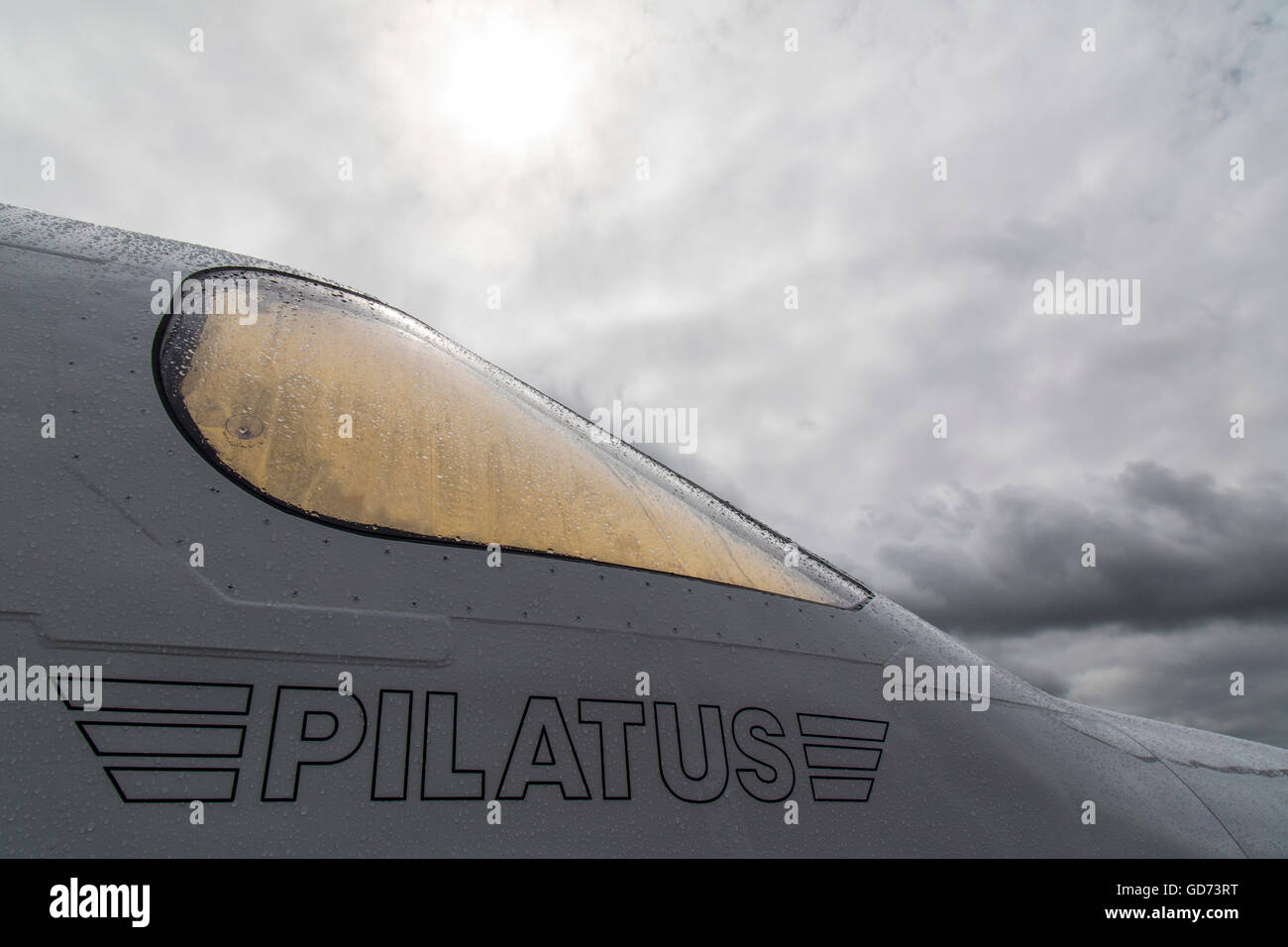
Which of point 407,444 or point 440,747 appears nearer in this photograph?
point 440,747

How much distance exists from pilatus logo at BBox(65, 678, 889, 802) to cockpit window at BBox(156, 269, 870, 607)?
0.69m

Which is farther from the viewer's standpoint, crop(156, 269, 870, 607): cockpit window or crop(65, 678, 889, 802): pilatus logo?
crop(156, 269, 870, 607): cockpit window

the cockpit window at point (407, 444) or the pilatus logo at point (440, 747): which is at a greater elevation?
the cockpit window at point (407, 444)

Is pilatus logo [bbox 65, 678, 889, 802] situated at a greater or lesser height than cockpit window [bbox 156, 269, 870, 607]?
lesser

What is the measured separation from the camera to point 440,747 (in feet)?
8.15

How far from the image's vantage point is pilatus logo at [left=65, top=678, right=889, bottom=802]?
2162mm

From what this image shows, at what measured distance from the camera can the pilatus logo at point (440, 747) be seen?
2.16 meters

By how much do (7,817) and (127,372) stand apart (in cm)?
155

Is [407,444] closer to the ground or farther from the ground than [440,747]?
farther from the ground

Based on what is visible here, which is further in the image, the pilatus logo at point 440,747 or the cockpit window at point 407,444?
the cockpit window at point 407,444

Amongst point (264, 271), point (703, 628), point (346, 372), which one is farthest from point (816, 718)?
point (264, 271)

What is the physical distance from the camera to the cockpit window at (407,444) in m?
2.91

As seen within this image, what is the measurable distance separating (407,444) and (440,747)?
1.25m

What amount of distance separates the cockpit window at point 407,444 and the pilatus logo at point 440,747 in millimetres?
695
